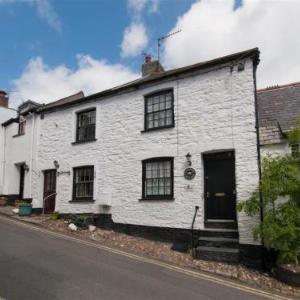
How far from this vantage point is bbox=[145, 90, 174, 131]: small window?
14.1 m

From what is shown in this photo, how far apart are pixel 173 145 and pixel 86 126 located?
5.17 metres

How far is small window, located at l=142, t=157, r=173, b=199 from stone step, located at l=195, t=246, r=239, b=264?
2519mm

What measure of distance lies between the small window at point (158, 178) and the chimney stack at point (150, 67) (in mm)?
7600

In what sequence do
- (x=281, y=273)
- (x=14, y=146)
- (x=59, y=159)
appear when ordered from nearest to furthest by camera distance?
(x=281, y=273), (x=59, y=159), (x=14, y=146)

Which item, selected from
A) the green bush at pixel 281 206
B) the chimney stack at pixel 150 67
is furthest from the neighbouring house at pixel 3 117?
the green bush at pixel 281 206

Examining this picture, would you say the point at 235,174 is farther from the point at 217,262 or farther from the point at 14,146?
the point at 14,146

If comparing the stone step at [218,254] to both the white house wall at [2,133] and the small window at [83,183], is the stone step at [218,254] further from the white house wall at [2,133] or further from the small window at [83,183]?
the white house wall at [2,133]

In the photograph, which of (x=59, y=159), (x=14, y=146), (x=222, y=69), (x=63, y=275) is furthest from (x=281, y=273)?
(x=14, y=146)

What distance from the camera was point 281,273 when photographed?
9.59 meters

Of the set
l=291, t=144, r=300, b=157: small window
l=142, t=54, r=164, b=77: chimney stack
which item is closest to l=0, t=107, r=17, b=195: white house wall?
l=142, t=54, r=164, b=77: chimney stack

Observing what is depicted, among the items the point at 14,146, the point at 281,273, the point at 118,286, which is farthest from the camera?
the point at 14,146

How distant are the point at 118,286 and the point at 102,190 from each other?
304 inches

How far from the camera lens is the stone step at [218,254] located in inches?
434

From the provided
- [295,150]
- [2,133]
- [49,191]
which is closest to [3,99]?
[2,133]
